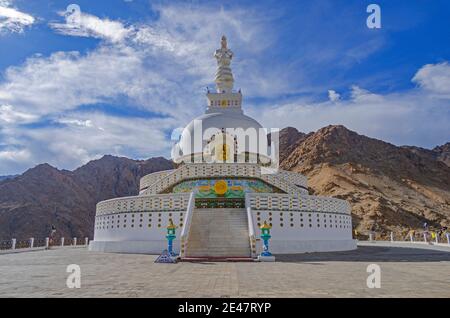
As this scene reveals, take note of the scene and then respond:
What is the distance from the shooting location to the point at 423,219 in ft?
208

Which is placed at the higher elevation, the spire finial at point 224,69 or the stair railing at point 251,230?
the spire finial at point 224,69

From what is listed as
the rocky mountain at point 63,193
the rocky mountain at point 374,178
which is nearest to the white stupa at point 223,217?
the rocky mountain at point 374,178

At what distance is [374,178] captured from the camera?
257 ft

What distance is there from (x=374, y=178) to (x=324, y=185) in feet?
37.2

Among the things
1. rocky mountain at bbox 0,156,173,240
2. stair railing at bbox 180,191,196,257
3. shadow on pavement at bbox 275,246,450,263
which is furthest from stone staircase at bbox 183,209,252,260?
rocky mountain at bbox 0,156,173,240

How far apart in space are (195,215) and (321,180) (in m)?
61.8

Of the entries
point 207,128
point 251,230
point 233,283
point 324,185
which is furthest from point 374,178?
point 233,283

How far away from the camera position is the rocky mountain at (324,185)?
213 ft

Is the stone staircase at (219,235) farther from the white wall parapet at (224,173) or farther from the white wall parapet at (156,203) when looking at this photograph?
the white wall parapet at (224,173)

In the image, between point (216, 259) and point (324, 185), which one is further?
point (324, 185)

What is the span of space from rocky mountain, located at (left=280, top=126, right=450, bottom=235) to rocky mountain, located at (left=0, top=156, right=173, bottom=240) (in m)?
40.6

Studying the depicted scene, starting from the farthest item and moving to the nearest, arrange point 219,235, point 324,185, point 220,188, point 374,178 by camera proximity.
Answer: point 374,178, point 324,185, point 220,188, point 219,235

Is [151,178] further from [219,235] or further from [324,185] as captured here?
[324,185]
